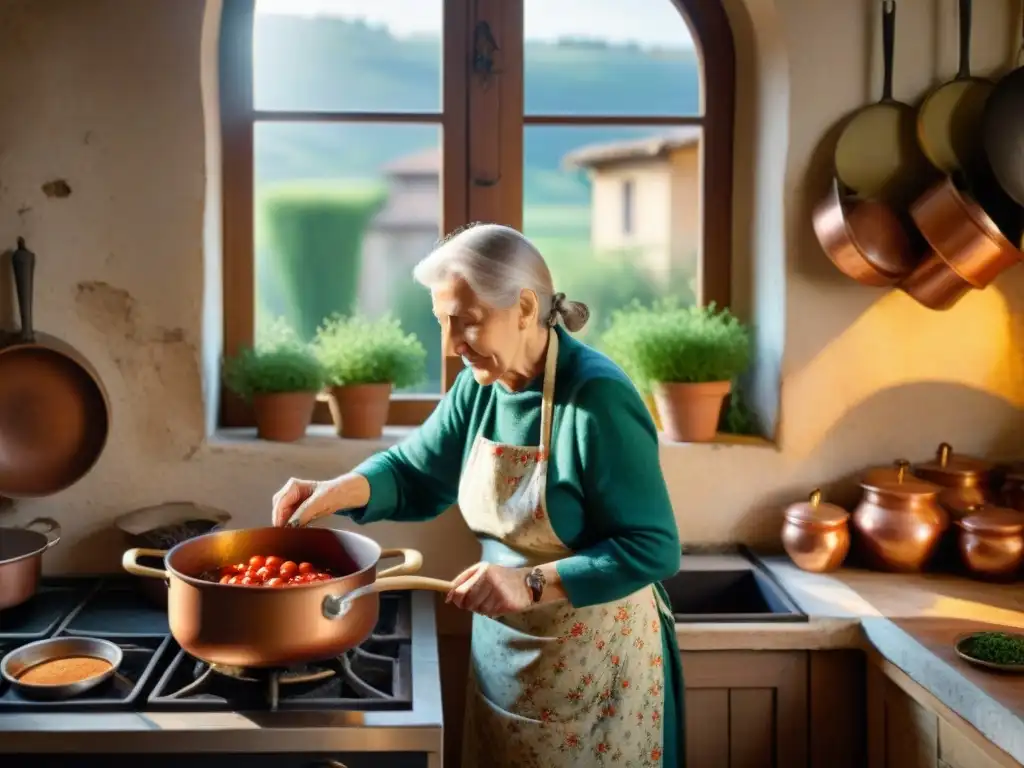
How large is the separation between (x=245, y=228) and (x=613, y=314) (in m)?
0.91

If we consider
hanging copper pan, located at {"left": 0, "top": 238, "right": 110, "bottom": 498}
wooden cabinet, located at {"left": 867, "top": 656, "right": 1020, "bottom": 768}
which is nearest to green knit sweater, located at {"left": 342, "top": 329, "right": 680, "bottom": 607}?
wooden cabinet, located at {"left": 867, "top": 656, "right": 1020, "bottom": 768}

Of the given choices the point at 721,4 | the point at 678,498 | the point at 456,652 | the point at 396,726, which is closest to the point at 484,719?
the point at 396,726

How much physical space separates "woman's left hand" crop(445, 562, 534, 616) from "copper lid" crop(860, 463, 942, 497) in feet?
3.34

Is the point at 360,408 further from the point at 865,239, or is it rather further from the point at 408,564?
the point at 865,239

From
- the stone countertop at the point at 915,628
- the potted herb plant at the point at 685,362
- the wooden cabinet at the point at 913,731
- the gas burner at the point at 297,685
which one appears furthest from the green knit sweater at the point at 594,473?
the potted herb plant at the point at 685,362

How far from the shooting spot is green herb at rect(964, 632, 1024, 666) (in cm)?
169

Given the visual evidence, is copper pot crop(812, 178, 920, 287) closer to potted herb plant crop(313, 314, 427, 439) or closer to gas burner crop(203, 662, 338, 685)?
potted herb plant crop(313, 314, 427, 439)

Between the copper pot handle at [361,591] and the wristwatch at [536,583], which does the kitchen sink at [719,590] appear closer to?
the wristwatch at [536,583]

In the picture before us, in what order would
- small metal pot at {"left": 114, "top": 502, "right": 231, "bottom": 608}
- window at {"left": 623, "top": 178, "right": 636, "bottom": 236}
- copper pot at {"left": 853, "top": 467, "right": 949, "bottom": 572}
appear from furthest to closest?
window at {"left": 623, "top": 178, "right": 636, "bottom": 236}
copper pot at {"left": 853, "top": 467, "right": 949, "bottom": 572}
small metal pot at {"left": 114, "top": 502, "right": 231, "bottom": 608}

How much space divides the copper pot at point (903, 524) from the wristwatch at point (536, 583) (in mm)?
966

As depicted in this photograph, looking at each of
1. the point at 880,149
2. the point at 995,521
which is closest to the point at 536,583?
the point at 995,521

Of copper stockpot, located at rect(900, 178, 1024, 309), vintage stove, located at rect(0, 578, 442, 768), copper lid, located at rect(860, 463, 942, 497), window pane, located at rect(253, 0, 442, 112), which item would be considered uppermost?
window pane, located at rect(253, 0, 442, 112)

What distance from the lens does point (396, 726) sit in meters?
1.58

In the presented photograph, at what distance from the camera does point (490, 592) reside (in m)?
1.55
